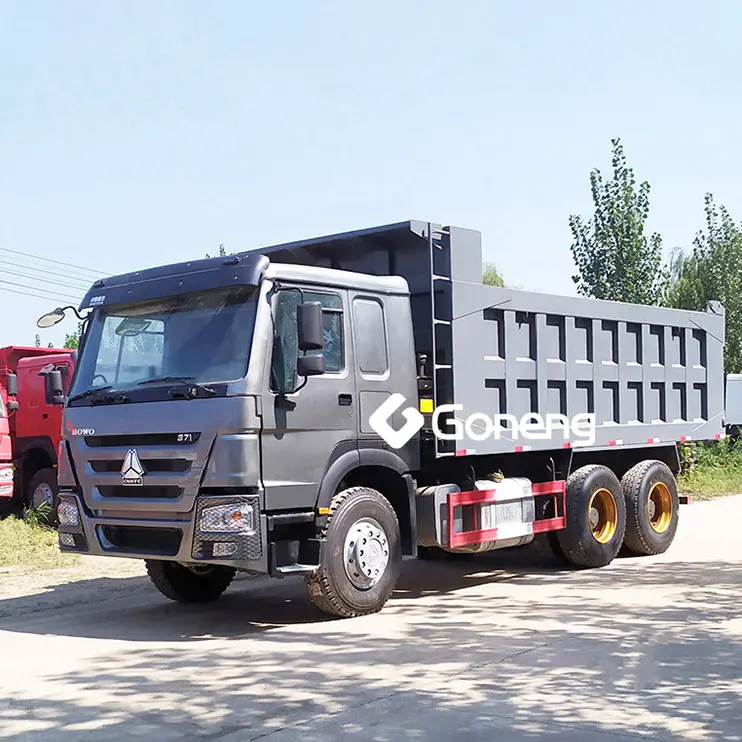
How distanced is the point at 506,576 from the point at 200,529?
4.39 m

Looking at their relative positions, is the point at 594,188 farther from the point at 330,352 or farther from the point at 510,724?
the point at 510,724

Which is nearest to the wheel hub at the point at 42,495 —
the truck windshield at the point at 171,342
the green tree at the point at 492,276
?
the truck windshield at the point at 171,342

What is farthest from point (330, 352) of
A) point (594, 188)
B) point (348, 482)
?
point (594, 188)

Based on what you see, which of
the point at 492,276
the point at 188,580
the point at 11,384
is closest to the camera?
the point at 188,580

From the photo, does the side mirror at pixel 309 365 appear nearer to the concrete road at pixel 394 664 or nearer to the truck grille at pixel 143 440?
the truck grille at pixel 143 440

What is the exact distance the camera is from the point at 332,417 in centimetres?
848

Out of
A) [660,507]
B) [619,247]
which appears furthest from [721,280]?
[660,507]

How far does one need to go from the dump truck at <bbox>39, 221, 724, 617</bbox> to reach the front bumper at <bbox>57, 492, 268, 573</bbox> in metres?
0.02

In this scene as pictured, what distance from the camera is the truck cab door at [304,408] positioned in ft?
26.3

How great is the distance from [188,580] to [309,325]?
3216 mm

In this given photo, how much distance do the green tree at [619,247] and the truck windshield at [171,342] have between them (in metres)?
17.4

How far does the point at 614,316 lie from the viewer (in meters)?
11.7

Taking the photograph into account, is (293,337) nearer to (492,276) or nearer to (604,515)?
(604,515)

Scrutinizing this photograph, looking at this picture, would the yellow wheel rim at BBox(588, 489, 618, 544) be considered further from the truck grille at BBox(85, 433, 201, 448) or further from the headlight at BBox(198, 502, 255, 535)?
the truck grille at BBox(85, 433, 201, 448)
